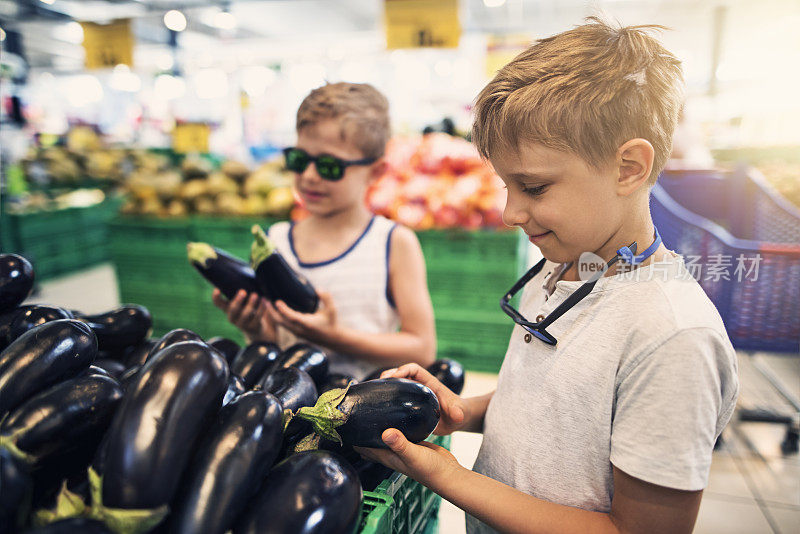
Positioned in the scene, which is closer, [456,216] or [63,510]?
[63,510]

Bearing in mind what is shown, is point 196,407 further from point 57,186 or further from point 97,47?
point 57,186

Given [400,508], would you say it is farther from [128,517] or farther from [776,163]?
[776,163]

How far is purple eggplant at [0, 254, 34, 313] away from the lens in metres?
0.99

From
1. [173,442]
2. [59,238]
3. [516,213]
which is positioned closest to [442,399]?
[516,213]

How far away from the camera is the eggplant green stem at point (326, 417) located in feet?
2.59

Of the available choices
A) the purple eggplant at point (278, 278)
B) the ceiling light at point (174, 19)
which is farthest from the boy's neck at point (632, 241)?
the ceiling light at point (174, 19)

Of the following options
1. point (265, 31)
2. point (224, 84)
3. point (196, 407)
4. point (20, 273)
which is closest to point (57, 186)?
point (20, 273)

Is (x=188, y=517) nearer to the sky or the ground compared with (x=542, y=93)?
nearer to the ground

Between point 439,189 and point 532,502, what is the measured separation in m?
2.38

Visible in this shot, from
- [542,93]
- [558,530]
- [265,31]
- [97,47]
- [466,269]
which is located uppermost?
[265,31]

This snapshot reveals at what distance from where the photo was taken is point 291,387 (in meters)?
0.88

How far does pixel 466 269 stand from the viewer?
2783 millimetres

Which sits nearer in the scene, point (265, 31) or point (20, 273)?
point (20, 273)

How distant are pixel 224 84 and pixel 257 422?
15.5m
